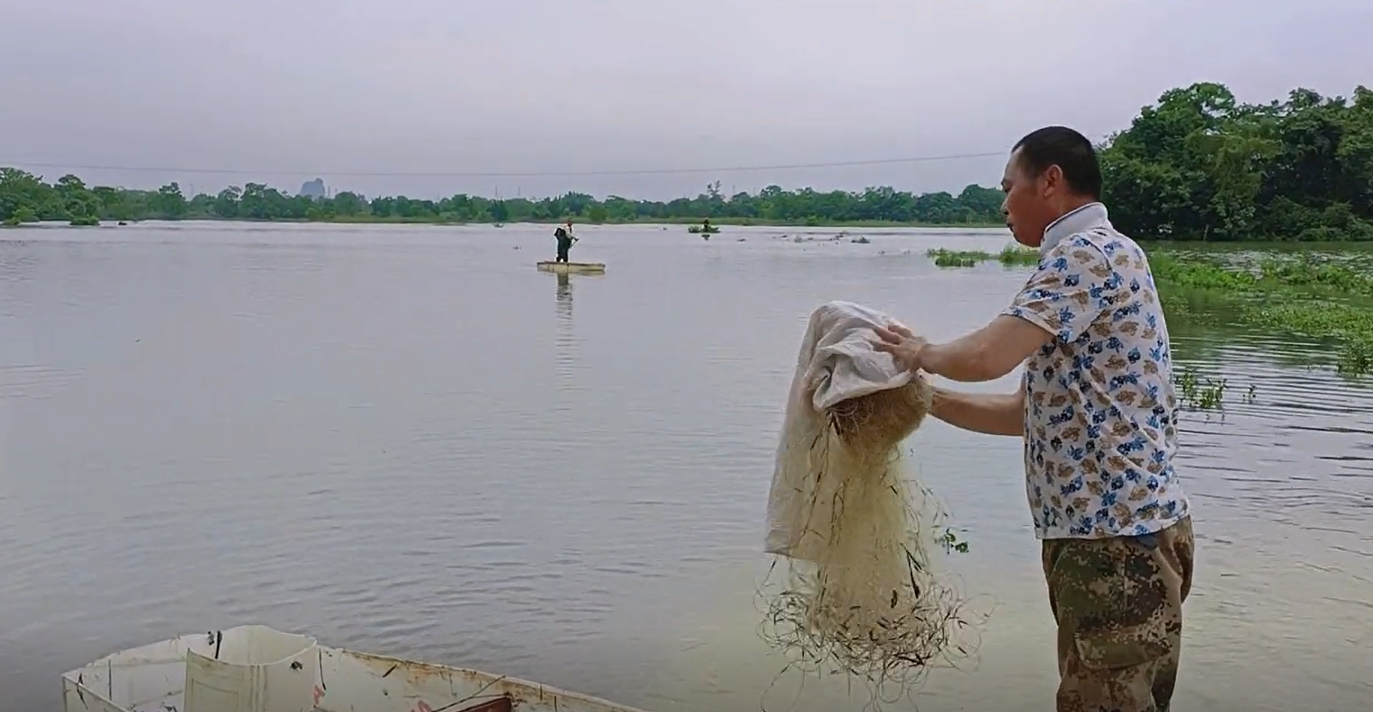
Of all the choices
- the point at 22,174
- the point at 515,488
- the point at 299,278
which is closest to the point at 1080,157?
the point at 515,488

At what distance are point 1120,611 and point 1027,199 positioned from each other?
35.7 inches

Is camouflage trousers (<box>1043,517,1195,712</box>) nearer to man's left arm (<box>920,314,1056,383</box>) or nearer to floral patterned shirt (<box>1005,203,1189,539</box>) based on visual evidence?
floral patterned shirt (<box>1005,203,1189,539</box>)

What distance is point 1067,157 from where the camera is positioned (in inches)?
114

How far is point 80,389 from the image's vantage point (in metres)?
12.6

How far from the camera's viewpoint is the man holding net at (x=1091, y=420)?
277cm

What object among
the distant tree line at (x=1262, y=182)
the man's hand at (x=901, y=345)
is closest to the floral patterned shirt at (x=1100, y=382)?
the man's hand at (x=901, y=345)

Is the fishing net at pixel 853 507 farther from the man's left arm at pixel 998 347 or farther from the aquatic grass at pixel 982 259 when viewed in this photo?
the aquatic grass at pixel 982 259

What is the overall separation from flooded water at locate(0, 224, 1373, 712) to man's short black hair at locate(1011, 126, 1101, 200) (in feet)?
9.82

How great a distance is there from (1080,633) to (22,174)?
111643mm

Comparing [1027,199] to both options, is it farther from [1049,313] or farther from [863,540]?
[863,540]

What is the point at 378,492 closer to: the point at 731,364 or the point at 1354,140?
the point at 731,364

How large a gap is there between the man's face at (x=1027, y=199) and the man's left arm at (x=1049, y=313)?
0.56ft

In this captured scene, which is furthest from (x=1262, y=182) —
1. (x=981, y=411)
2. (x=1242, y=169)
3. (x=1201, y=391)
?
(x=981, y=411)

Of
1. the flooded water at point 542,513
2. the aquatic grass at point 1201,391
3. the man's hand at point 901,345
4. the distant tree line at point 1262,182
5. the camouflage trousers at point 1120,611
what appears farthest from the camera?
the distant tree line at point 1262,182
